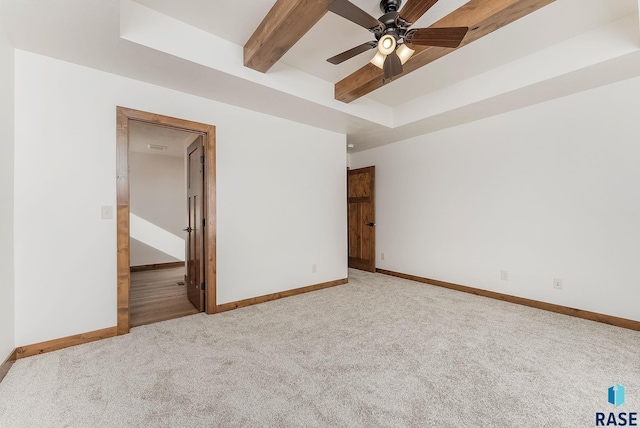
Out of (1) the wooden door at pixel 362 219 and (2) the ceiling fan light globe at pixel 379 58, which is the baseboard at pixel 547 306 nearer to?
(1) the wooden door at pixel 362 219

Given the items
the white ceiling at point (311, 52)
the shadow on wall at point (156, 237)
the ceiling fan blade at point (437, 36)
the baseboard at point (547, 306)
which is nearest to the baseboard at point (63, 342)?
the white ceiling at point (311, 52)

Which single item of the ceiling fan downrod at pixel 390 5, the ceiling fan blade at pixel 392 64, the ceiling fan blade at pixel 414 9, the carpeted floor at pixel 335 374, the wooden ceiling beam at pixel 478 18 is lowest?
the carpeted floor at pixel 335 374

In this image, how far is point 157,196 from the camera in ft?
19.1

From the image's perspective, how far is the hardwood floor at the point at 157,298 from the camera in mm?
2885

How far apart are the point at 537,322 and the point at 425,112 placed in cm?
275

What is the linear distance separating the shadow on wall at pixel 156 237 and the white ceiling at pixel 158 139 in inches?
56.8

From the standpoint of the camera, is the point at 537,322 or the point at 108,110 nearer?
the point at 108,110

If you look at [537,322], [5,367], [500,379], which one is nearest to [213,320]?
[5,367]

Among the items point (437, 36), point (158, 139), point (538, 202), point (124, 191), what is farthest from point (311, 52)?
point (158, 139)

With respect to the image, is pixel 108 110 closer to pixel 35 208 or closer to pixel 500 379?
pixel 35 208

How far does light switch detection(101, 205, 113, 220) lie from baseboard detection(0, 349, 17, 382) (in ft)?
3.74

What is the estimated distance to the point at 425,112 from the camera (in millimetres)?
3578

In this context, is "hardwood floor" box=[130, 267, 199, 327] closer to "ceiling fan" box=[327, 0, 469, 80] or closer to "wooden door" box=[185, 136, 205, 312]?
"wooden door" box=[185, 136, 205, 312]

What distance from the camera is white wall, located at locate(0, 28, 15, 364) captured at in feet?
6.04
